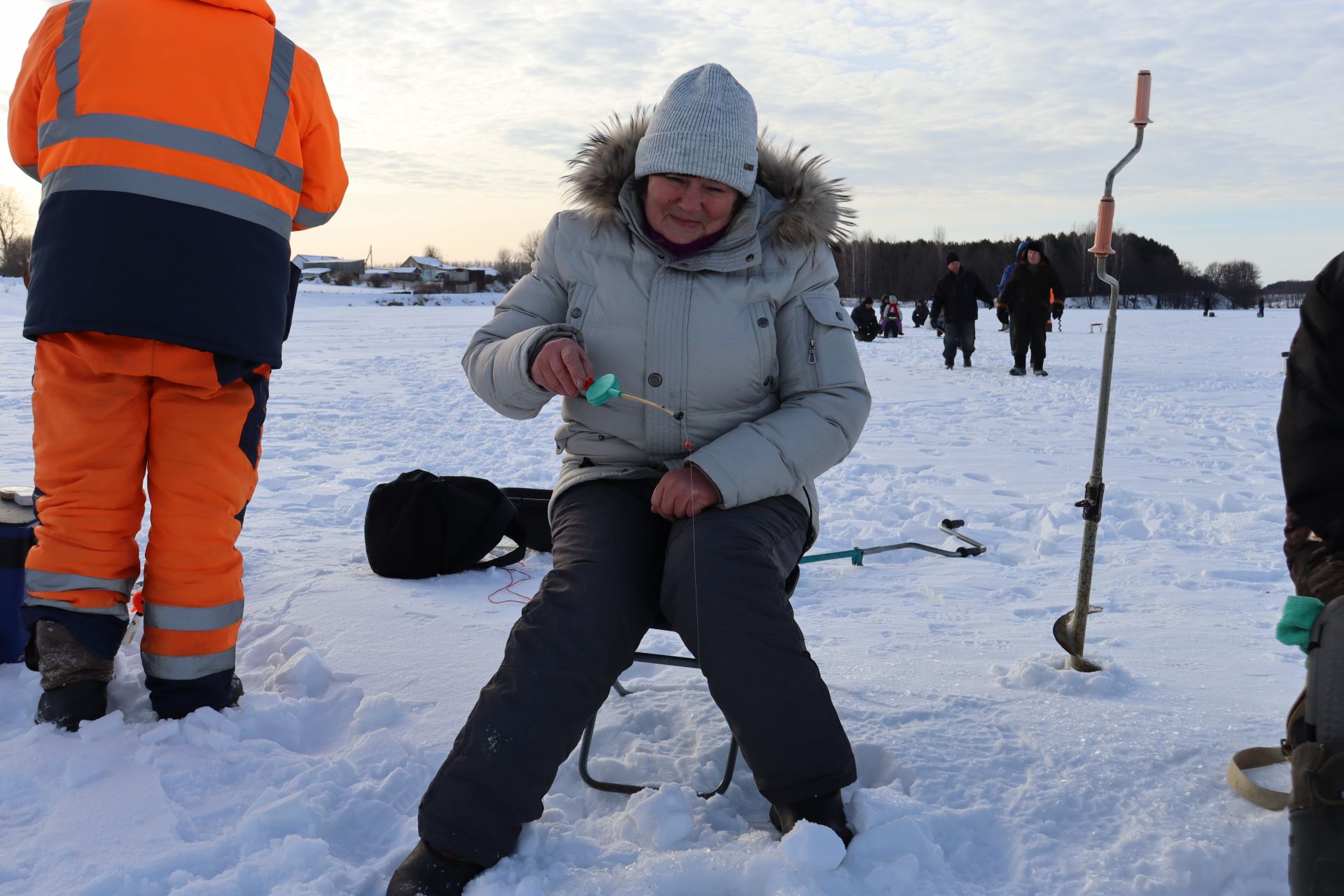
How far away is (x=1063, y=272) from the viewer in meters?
68.2

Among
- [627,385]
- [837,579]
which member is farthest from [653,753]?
[837,579]

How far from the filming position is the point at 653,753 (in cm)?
231

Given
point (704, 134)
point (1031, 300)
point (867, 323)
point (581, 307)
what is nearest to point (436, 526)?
point (581, 307)

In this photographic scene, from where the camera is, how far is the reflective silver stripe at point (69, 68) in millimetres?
2201

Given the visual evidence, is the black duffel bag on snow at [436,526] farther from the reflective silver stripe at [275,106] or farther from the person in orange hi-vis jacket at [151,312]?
the reflective silver stripe at [275,106]

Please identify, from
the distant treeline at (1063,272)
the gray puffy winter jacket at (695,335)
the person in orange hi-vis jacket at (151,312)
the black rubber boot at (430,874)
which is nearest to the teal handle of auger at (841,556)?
the gray puffy winter jacket at (695,335)

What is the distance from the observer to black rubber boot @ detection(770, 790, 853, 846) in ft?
5.98

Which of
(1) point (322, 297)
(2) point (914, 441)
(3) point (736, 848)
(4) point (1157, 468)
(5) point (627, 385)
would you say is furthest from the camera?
(1) point (322, 297)

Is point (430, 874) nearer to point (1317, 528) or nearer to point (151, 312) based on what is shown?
point (151, 312)

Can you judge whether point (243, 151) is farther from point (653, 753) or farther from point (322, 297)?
point (322, 297)

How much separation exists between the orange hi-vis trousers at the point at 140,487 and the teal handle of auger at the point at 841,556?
227cm

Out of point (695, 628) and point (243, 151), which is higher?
point (243, 151)

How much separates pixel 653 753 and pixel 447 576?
173 cm

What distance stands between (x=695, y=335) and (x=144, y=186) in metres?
1.29
